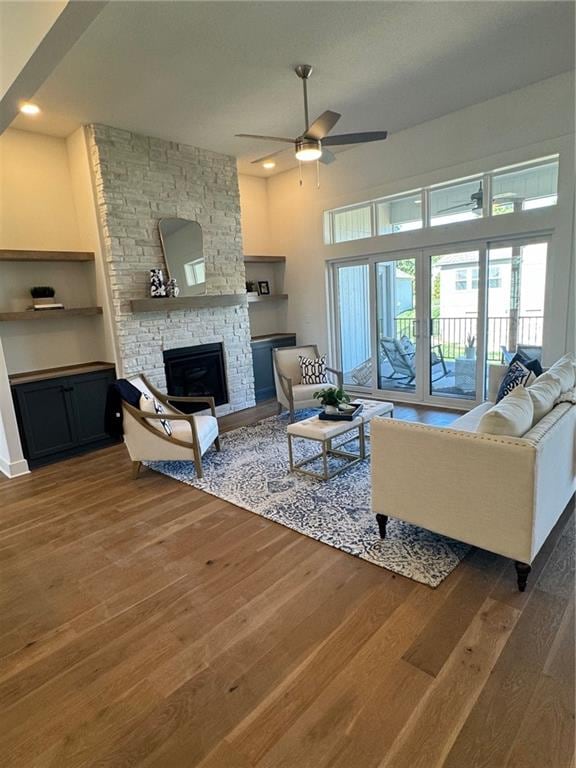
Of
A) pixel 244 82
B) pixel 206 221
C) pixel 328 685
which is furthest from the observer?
pixel 206 221

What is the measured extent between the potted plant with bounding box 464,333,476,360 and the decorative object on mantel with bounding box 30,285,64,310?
4.77 meters

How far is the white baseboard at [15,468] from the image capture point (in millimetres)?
4094

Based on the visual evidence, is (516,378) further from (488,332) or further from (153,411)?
(153,411)

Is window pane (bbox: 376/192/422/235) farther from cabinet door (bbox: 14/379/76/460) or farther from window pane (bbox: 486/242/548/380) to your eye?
cabinet door (bbox: 14/379/76/460)

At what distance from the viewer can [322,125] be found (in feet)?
10.4

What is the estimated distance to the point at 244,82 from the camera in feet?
12.2

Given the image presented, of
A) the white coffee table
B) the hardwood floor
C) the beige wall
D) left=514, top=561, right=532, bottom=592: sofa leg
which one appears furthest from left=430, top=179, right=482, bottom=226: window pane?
left=514, top=561, right=532, bottom=592: sofa leg

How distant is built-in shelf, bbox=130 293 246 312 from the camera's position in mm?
4781

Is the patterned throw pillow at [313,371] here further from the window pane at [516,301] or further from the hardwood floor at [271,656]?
the hardwood floor at [271,656]

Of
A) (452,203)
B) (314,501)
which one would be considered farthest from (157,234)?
(314,501)

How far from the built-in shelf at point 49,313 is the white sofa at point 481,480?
3706 mm

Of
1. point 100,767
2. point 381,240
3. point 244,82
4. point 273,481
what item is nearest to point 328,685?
point 100,767

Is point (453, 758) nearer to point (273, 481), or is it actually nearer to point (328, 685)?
point (328, 685)

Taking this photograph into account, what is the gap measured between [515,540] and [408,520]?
57 centimetres
